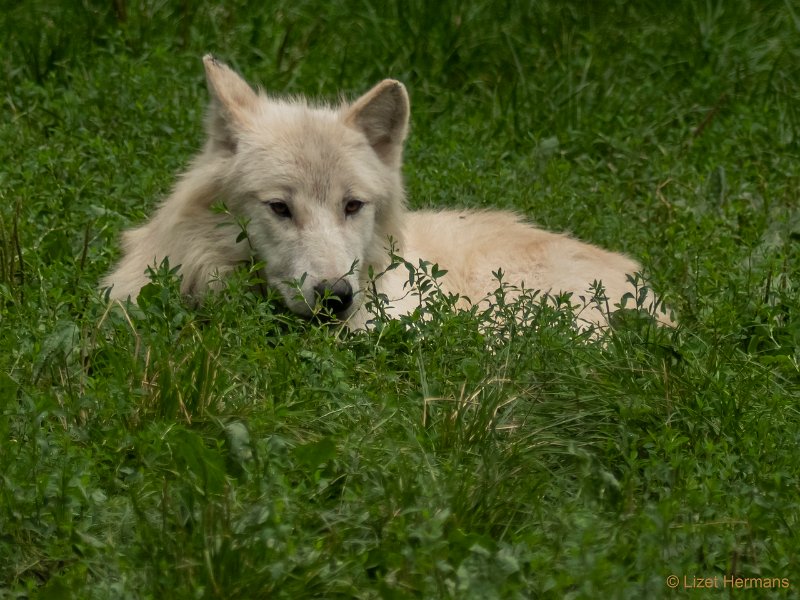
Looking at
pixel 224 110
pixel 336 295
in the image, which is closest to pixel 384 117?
pixel 224 110

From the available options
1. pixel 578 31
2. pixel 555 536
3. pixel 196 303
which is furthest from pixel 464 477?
pixel 578 31

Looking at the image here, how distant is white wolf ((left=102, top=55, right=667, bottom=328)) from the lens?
192 inches

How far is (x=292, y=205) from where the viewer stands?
197 inches

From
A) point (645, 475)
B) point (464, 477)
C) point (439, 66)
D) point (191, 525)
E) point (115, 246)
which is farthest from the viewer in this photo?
point (439, 66)

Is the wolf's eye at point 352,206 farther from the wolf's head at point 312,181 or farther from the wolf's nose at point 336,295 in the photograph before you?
the wolf's nose at point 336,295

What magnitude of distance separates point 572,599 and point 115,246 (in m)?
3.37

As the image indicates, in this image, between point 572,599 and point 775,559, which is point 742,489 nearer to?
point 775,559

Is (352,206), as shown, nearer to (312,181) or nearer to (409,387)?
(312,181)

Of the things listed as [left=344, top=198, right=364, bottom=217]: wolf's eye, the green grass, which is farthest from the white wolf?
the green grass

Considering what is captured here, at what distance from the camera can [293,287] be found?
470 centimetres

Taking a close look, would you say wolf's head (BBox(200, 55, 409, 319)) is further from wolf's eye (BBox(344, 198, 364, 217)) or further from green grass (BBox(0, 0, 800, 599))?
green grass (BBox(0, 0, 800, 599))

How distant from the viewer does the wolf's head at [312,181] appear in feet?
15.9

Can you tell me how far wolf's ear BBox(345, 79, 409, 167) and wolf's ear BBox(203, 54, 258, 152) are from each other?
47cm

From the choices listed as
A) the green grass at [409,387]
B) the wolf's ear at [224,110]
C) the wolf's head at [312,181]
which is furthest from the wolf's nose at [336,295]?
the wolf's ear at [224,110]
